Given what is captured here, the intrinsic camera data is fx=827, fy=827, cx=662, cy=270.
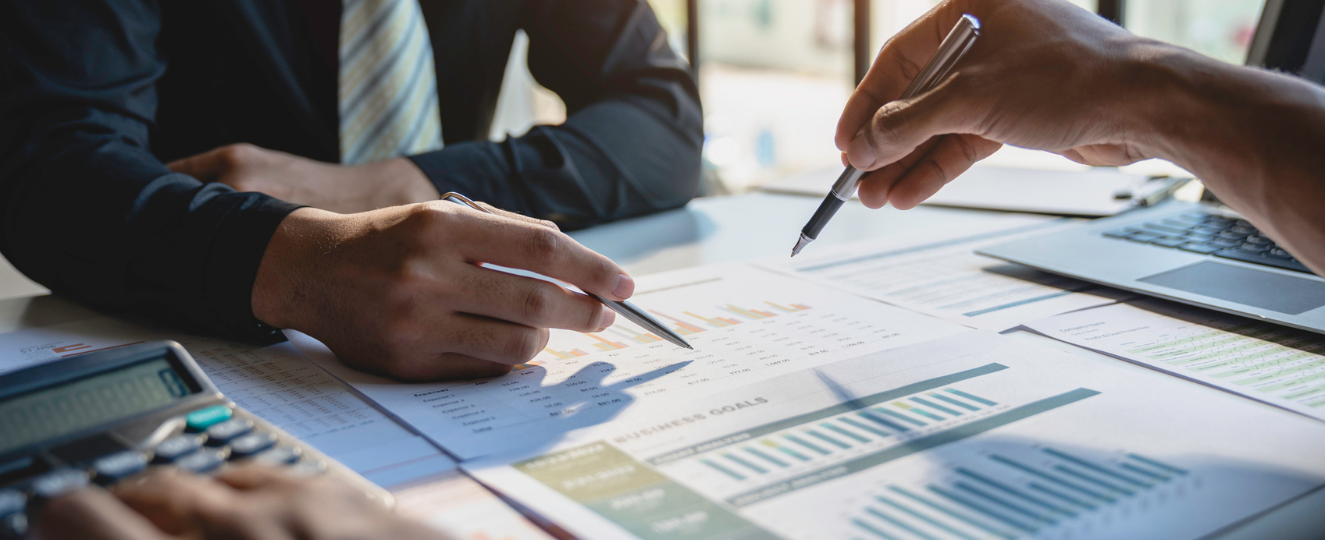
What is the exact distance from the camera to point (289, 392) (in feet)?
1.61

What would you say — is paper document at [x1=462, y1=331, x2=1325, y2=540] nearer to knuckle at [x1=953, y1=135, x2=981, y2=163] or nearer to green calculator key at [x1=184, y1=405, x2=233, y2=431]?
green calculator key at [x1=184, y1=405, x2=233, y2=431]

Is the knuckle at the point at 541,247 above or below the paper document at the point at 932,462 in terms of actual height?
above

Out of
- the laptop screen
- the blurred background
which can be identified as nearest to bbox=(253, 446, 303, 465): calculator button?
the laptop screen

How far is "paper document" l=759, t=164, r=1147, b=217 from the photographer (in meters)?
0.99

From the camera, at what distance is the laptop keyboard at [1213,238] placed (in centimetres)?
68

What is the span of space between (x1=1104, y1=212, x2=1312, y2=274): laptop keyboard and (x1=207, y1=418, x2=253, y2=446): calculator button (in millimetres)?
743

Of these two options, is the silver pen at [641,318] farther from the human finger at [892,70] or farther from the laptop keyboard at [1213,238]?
the laptop keyboard at [1213,238]

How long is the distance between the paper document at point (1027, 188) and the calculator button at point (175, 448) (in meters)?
0.85

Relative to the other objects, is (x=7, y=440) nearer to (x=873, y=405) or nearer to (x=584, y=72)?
(x=873, y=405)

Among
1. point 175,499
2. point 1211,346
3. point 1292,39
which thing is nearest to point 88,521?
point 175,499

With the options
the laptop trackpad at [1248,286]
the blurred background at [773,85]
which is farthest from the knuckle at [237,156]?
the blurred background at [773,85]

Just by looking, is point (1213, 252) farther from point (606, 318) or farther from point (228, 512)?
point (228, 512)

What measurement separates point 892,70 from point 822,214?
0.13 m

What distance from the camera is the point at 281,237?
0.56 meters
